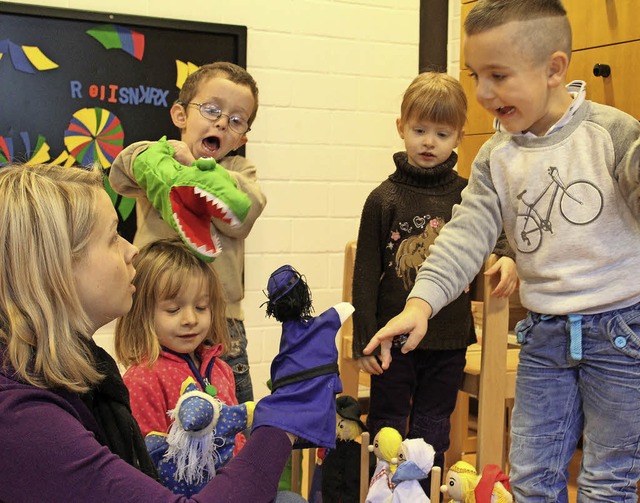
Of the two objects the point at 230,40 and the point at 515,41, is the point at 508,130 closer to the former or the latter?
the point at 515,41

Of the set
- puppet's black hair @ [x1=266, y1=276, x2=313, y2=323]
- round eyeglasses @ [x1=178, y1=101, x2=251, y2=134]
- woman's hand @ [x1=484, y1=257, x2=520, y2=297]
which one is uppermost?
round eyeglasses @ [x1=178, y1=101, x2=251, y2=134]

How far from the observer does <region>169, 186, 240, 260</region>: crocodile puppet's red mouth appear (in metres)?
1.47

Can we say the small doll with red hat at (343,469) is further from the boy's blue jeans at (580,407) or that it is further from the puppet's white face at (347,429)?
the boy's blue jeans at (580,407)

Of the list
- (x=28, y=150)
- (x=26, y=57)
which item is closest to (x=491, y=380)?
(x=28, y=150)

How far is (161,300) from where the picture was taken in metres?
1.69

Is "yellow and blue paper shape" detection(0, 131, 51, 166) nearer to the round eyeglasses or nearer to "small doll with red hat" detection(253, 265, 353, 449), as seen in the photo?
the round eyeglasses

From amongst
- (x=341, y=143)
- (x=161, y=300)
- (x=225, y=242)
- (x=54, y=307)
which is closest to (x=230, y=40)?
(x=341, y=143)

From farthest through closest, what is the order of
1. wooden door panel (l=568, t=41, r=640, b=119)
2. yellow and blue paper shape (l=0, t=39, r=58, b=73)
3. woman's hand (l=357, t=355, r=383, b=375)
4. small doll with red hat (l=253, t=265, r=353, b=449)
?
yellow and blue paper shape (l=0, t=39, r=58, b=73) < wooden door panel (l=568, t=41, r=640, b=119) < woman's hand (l=357, t=355, r=383, b=375) < small doll with red hat (l=253, t=265, r=353, b=449)

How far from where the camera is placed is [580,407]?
5.06 feet

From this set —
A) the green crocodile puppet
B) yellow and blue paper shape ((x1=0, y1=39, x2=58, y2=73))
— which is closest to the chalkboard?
yellow and blue paper shape ((x1=0, y1=39, x2=58, y2=73))

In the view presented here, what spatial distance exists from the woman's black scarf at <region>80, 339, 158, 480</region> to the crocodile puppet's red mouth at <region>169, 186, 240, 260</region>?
352 millimetres

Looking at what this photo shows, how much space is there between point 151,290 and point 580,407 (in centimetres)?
85

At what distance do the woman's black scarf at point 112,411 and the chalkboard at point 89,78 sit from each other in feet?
6.39

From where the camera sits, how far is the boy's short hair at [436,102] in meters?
2.16
